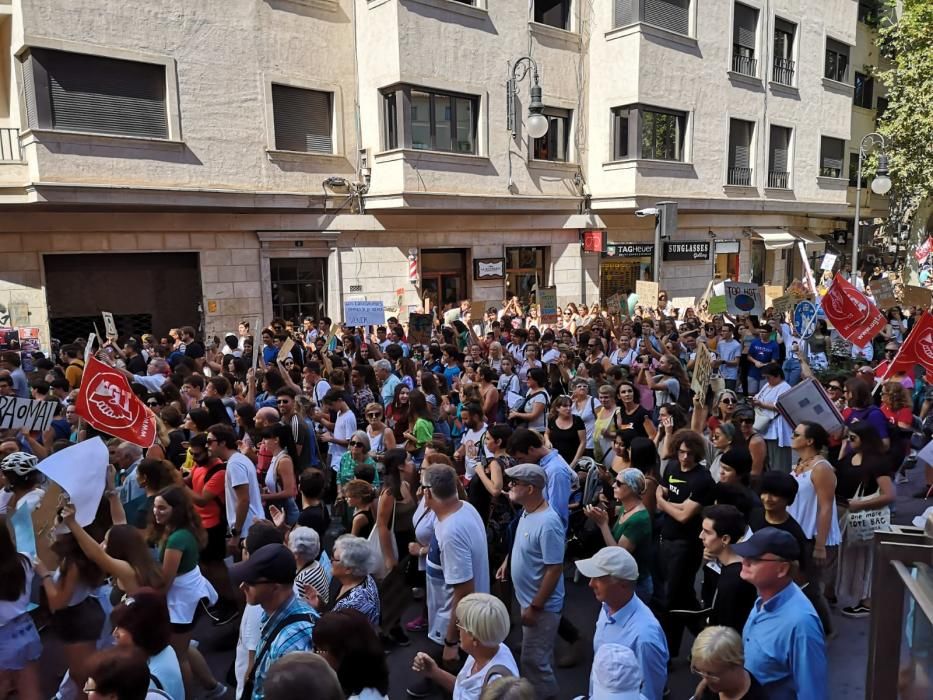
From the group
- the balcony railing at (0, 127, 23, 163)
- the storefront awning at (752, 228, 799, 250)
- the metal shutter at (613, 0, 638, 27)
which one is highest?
the metal shutter at (613, 0, 638, 27)

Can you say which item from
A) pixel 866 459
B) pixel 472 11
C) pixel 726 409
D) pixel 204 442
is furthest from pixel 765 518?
pixel 472 11

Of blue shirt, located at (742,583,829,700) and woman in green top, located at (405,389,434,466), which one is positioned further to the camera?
woman in green top, located at (405,389,434,466)

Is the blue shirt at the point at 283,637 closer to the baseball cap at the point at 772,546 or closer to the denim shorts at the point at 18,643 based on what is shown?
the denim shorts at the point at 18,643

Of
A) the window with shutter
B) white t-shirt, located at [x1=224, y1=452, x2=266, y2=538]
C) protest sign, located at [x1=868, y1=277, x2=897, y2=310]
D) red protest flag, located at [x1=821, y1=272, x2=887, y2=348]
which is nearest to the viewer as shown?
white t-shirt, located at [x1=224, y1=452, x2=266, y2=538]

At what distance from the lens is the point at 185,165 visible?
1472 centimetres

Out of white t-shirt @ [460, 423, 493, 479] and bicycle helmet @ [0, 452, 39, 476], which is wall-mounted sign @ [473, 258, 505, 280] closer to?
white t-shirt @ [460, 423, 493, 479]

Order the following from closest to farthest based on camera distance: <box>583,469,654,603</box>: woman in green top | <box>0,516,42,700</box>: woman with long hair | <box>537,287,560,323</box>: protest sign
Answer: <box>0,516,42,700</box>: woman with long hair → <box>583,469,654,603</box>: woman in green top → <box>537,287,560,323</box>: protest sign

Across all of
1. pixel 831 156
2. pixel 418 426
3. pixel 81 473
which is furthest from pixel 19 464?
pixel 831 156

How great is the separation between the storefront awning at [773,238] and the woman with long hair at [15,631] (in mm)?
25648

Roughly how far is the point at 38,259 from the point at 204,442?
1088 centimetres

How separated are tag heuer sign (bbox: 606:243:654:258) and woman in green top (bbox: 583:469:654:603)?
17.9 metres

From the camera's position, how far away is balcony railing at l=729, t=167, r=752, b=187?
23.4m

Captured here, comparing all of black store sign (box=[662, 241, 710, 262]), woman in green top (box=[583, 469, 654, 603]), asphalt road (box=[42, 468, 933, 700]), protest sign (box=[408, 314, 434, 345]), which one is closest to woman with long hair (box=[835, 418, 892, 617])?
asphalt road (box=[42, 468, 933, 700])

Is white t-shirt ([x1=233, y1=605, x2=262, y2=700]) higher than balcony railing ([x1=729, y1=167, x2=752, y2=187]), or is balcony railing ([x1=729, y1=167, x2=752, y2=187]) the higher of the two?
balcony railing ([x1=729, y1=167, x2=752, y2=187])
